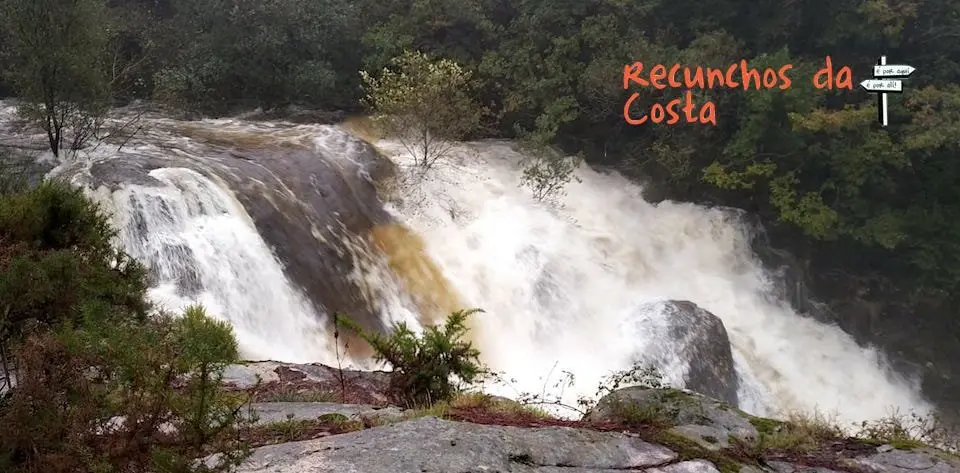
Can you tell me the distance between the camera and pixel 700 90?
50.7 feet

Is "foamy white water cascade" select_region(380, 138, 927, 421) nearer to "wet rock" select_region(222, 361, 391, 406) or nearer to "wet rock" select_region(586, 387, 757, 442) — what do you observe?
"wet rock" select_region(222, 361, 391, 406)

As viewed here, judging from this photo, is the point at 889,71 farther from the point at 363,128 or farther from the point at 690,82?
the point at 363,128

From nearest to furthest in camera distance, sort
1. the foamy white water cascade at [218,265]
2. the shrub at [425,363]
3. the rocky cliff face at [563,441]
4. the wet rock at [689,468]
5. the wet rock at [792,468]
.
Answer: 1. the rocky cliff face at [563,441]
2. the wet rock at [689,468]
3. the wet rock at [792,468]
4. the shrub at [425,363]
5. the foamy white water cascade at [218,265]

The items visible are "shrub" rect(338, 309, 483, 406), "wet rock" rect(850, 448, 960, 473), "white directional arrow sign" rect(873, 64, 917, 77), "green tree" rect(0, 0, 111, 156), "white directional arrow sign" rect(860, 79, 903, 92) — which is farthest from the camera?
"white directional arrow sign" rect(873, 64, 917, 77)

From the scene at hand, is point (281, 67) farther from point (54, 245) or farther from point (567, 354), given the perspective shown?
point (54, 245)

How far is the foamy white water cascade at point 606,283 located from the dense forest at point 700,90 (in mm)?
1205

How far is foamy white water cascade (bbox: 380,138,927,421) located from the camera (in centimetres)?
1067

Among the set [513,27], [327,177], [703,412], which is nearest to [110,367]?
[703,412]

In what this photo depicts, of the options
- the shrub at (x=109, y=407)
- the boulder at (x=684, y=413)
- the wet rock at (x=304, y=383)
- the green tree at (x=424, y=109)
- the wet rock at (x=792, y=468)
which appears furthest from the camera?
the green tree at (x=424, y=109)

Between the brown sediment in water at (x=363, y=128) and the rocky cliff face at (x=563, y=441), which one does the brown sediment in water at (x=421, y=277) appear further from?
the rocky cliff face at (x=563, y=441)

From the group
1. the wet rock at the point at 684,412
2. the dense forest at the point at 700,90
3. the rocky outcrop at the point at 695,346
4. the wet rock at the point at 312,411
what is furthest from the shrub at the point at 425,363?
the dense forest at the point at 700,90

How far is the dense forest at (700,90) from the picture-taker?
46.6 ft

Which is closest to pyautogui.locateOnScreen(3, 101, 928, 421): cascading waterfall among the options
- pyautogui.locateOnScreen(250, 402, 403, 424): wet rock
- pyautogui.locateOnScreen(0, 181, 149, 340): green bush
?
pyautogui.locateOnScreen(250, 402, 403, 424): wet rock

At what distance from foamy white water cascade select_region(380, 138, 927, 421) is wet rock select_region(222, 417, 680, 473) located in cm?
571
